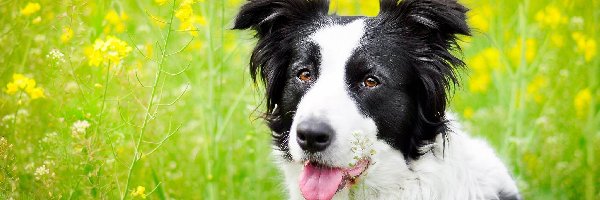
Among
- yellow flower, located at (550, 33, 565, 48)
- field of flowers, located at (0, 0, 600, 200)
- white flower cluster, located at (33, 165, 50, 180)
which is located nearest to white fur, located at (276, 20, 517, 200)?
field of flowers, located at (0, 0, 600, 200)

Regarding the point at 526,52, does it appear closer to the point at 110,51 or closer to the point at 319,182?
the point at 319,182

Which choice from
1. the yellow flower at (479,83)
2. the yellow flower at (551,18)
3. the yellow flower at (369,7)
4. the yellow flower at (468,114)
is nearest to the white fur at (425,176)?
the yellow flower at (551,18)

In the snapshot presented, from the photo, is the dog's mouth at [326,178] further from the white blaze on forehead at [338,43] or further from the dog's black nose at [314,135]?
the white blaze on forehead at [338,43]

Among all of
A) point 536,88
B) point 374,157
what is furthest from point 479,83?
point 374,157

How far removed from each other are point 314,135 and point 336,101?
0.16m

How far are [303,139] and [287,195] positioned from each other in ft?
2.72

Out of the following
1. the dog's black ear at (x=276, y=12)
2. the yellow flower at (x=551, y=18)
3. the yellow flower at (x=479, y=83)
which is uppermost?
the yellow flower at (x=551, y=18)

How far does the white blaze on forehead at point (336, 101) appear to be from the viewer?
3.11 metres

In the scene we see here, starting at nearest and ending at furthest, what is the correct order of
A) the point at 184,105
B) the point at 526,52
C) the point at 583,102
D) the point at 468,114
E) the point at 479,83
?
the point at 583,102, the point at 184,105, the point at 526,52, the point at 468,114, the point at 479,83

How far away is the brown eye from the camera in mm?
3328

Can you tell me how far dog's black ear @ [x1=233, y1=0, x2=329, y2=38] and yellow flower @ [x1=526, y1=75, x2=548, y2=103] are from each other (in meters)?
2.49

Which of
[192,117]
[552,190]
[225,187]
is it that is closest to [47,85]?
[225,187]

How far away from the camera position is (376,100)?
131 inches

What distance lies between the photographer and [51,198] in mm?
3535
